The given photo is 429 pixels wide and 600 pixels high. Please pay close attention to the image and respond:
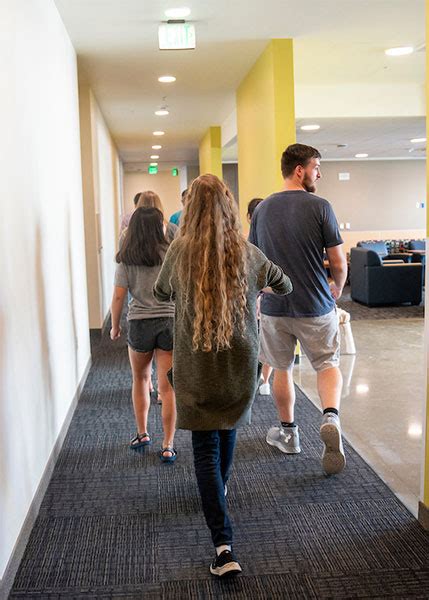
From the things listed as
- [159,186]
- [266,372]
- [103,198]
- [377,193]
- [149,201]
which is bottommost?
[266,372]

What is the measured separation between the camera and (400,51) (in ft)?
20.3

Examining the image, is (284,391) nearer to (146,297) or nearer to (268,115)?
(146,297)

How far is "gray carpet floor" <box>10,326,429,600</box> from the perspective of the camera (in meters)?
2.30

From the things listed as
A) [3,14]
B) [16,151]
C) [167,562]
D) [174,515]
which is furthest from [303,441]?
[3,14]

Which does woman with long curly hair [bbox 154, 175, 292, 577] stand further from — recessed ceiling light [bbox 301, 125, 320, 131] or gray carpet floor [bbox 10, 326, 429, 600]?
recessed ceiling light [bbox 301, 125, 320, 131]

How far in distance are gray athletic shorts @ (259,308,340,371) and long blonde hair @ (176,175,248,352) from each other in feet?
3.51

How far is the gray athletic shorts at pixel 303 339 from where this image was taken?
3.30 metres

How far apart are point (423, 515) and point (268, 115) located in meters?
4.10

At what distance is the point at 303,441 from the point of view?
3777 mm

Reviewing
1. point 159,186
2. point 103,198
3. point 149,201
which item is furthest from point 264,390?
point 159,186

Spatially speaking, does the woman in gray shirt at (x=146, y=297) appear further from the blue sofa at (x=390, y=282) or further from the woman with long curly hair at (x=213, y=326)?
the blue sofa at (x=390, y=282)

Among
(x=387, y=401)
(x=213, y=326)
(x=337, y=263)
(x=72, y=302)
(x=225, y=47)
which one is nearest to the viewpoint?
(x=213, y=326)

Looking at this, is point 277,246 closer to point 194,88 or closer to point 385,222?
point 194,88

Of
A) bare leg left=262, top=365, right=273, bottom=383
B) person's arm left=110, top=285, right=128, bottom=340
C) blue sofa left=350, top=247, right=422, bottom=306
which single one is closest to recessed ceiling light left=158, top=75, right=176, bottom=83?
bare leg left=262, top=365, right=273, bottom=383
